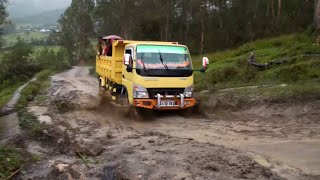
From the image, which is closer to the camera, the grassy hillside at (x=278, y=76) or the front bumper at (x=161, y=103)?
the front bumper at (x=161, y=103)

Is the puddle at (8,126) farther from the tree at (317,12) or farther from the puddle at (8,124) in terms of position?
the tree at (317,12)

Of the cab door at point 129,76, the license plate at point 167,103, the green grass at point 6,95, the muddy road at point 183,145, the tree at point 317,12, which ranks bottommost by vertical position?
the green grass at point 6,95

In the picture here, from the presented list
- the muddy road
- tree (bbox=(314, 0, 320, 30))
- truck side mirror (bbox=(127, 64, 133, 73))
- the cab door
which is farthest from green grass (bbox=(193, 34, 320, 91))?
truck side mirror (bbox=(127, 64, 133, 73))

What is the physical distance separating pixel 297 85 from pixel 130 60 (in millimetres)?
5339

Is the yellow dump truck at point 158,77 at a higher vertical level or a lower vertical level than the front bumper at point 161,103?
higher

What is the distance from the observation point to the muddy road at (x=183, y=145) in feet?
24.2

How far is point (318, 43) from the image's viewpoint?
19547mm

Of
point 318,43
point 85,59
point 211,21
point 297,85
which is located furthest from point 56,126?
point 85,59

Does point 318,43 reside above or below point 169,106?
above

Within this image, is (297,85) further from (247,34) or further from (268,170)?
(247,34)

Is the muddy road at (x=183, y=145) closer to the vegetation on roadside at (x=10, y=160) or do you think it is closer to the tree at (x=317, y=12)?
the vegetation on roadside at (x=10, y=160)

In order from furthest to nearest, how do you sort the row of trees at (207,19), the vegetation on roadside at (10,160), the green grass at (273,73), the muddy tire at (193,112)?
the row of trees at (207,19) < the green grass at (273,73) < the muddy tire at (193,112) < the vegetation on roadside at (10,160)

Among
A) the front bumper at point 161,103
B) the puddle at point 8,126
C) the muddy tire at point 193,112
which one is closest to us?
the puddle at point 8,126

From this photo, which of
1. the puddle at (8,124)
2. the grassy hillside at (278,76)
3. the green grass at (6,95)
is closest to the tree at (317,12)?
the grassy hillside at (278,76)
